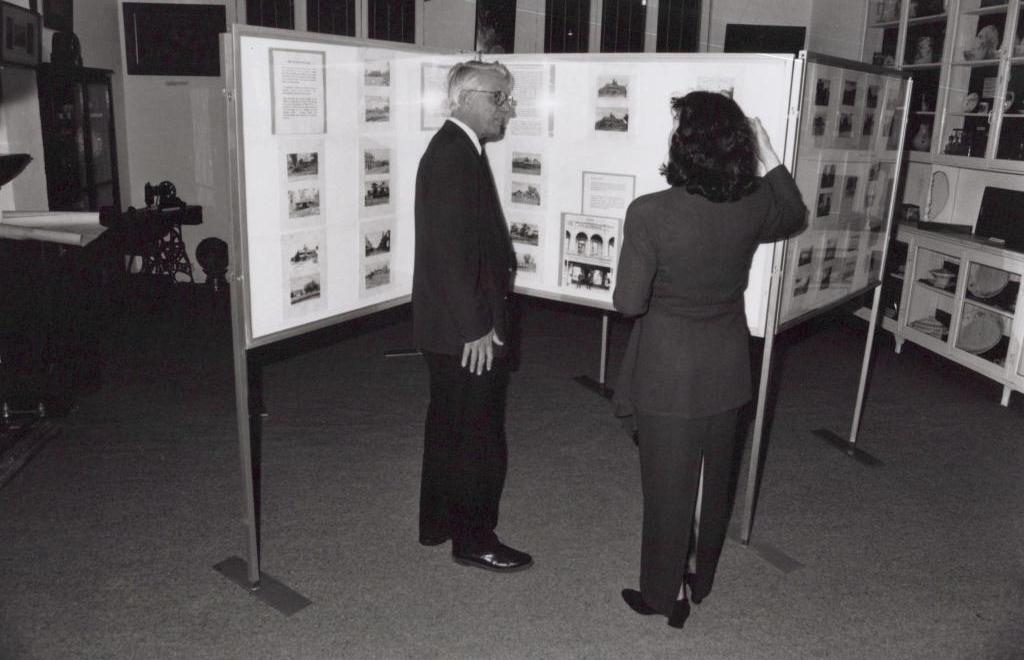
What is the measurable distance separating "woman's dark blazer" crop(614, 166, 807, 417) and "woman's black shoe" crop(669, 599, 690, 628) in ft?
2.12

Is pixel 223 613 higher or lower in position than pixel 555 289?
lower

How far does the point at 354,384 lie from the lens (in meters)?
4.36

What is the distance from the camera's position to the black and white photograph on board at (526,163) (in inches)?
117

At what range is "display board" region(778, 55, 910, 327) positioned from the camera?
249 cm

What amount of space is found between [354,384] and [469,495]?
6.45 ft

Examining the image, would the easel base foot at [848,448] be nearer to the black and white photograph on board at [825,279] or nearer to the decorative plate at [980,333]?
the black and white photograph on board at [825,279]

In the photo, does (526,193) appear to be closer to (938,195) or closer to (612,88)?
(612,88)

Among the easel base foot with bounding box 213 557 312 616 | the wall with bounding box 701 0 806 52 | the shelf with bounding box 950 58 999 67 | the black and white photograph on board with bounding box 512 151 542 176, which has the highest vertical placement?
the wall with bounding box 701 0 806 52

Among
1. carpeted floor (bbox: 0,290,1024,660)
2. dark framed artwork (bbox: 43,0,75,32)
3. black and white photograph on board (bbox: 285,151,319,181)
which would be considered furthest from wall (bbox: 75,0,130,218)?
black and white photograph on board (bbox: 285,151,319,181)

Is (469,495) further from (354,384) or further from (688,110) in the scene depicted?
(354,384)

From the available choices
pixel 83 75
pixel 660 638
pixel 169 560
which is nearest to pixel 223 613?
pixel 169 560

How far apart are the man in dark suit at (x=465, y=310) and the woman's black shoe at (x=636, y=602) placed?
1.12 ft

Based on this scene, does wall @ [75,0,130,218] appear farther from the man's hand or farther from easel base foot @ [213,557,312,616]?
the man's hand

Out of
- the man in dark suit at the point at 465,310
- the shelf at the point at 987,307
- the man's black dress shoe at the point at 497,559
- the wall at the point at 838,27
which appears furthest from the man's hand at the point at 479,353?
the wall at the point at 838,27
